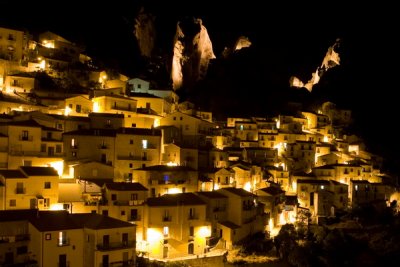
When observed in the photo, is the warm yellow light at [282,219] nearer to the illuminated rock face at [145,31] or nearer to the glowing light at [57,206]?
the glowing light at [57,206]

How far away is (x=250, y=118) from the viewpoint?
54.4 metres

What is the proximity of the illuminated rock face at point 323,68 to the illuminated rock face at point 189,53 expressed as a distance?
15088mm

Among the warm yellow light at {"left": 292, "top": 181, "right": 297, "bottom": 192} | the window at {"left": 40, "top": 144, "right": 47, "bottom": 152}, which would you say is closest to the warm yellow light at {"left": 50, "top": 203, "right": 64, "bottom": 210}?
the window at {"left": 40, "top": 144, "right": 47, "bottom": 152}

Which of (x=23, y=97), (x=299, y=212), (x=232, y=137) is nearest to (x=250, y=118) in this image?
(x=232, y=137)

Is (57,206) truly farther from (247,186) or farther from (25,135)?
(247,186)

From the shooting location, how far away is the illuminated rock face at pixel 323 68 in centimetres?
6862

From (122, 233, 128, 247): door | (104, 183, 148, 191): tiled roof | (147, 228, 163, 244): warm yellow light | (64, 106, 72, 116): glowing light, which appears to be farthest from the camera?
(64, 106, 72, 116): glowing light

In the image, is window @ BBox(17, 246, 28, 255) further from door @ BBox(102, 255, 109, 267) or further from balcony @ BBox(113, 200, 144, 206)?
balcony @ BBox(113, 200, 144, 206)

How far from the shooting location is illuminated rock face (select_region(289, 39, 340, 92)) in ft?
225

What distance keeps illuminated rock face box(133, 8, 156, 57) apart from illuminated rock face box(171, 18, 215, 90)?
415 cm

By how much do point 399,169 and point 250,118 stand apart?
18320 millimetres

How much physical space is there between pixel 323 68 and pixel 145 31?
29277mm

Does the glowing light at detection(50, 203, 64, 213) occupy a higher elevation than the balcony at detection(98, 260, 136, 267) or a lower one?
higher

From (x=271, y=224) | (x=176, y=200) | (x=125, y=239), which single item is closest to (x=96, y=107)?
(x=176, y=200)
